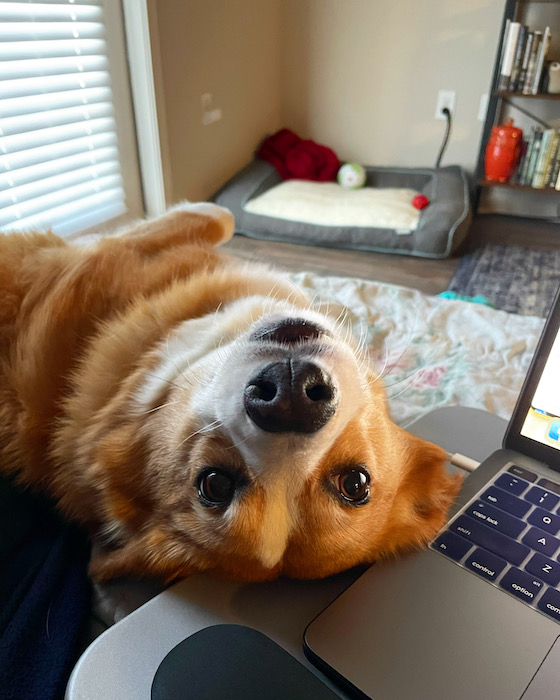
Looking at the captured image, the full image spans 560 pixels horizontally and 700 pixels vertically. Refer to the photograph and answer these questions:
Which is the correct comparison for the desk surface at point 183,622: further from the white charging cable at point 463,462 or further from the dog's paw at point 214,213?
the dog's paw at point 214,213

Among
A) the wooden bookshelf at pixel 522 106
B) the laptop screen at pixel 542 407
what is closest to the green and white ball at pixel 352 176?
the wooden bookshelf at pixel 522 106

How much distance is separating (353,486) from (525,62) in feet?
10.7

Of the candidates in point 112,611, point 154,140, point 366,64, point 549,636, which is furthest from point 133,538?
point 366,64

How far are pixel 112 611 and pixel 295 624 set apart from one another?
27 cm

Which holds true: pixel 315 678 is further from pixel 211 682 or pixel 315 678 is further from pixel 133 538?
pixel 133 538

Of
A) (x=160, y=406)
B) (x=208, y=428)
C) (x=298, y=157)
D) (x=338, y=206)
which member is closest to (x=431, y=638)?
(x=208, y=428)

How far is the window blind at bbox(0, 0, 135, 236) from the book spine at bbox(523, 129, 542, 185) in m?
2.41

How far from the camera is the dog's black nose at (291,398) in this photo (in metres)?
0.67

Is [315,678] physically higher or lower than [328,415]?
lower

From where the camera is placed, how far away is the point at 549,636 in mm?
602

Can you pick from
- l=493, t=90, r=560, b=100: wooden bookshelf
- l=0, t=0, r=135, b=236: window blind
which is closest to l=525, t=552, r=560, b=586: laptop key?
l=0, t=0, r=135, b=236: window blind

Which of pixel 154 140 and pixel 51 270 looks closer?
pixel 51 270

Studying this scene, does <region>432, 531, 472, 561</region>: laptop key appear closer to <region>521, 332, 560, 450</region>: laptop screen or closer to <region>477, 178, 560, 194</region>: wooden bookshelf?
<region>521, 332, 560, 450</region>: laptop screen

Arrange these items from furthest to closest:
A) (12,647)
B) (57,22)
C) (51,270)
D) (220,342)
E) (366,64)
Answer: (366,64) < (57,22) < (51,270) < (220,342) < (12,647)
